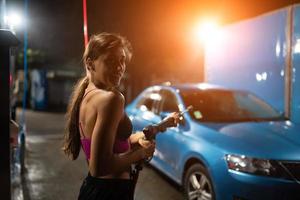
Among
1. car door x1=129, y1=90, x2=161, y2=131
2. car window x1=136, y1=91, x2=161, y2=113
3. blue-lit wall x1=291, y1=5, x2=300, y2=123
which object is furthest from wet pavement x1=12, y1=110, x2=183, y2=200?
blue-lit wall x1=291, y1=5, x2=300, y2=123

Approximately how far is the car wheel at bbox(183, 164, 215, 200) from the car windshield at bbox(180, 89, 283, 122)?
0.74m

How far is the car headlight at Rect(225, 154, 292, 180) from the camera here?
3.75 metres

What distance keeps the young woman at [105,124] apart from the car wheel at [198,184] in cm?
219

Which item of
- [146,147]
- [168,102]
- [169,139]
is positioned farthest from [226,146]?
[146,147]

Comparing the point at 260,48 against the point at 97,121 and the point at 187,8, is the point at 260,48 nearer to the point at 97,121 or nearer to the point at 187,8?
the point at 97,121

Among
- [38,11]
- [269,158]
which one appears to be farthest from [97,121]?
[38,11]

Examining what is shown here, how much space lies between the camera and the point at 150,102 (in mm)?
6441

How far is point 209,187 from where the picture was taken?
13.9 feet

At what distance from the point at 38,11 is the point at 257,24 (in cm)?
1021

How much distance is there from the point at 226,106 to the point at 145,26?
39.2 feet

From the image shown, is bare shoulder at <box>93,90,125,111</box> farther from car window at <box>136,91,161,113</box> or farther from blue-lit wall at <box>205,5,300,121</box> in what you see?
blue-lit wall at <box>205,5,300,121</box>

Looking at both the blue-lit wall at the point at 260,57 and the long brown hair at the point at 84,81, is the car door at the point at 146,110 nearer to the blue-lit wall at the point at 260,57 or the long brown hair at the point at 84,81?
the blue-lit wall at the point at 260,57

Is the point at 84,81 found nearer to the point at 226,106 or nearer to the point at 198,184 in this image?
the point at 198,184

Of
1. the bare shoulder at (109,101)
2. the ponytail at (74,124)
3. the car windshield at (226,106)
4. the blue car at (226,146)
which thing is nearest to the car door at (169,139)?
the blue car at (226,146)
